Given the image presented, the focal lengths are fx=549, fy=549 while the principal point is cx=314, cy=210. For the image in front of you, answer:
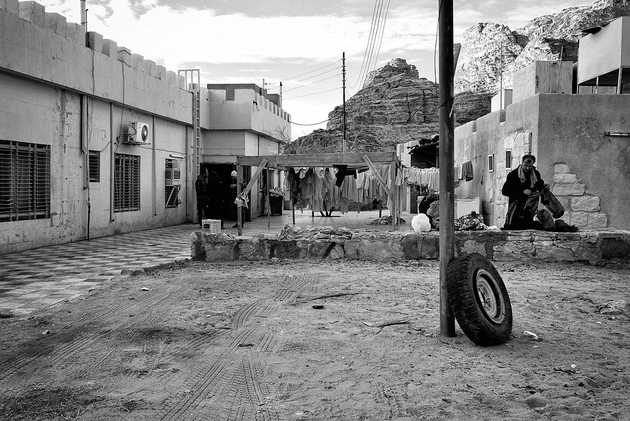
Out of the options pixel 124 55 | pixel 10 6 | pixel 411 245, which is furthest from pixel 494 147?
pixel 10 6

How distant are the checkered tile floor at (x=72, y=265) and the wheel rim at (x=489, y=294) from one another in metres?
4.76

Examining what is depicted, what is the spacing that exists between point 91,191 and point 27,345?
10.2 meters

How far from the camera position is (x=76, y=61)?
43.1ft

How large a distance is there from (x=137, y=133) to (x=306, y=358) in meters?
13.3

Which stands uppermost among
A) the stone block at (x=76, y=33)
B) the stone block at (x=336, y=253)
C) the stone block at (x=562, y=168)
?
the stone block at (x=76, y=33)

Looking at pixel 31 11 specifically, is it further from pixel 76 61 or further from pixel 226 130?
A: pixel 226 130

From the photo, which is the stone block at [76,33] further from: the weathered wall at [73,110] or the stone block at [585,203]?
the stone block at [585,203]

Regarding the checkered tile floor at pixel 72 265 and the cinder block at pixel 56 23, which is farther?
the cinder block at pixel 56 23

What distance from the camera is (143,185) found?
17250mm

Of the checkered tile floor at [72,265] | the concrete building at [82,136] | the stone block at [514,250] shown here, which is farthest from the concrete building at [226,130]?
the stone block at [514,250]

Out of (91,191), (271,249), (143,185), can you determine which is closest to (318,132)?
(143,185)

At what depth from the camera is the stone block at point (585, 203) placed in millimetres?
11312

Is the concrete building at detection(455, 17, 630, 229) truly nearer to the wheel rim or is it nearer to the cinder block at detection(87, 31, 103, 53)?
the wheel rim

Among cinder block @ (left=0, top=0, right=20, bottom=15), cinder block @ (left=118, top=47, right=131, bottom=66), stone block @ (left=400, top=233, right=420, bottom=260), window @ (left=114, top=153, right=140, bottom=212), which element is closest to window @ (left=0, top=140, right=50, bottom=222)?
cinder block @ (left=0, top=0, right=20, bottom=15)
